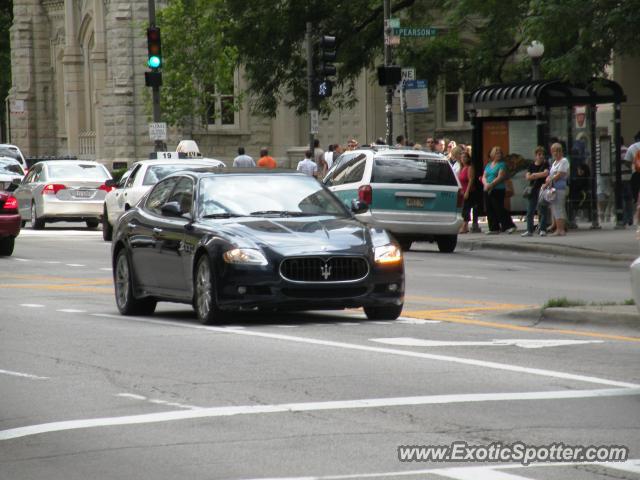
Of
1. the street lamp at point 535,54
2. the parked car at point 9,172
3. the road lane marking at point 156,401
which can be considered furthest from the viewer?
the parked car at point 9,172

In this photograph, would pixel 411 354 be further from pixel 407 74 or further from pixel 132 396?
pixel 407 74

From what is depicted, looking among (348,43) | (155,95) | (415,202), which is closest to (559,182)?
(415,202)

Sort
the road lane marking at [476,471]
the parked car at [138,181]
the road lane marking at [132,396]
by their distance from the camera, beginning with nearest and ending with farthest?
the road lane marking at [476,471] → the road lane marking at [132,396] → the parked car at [138,181]

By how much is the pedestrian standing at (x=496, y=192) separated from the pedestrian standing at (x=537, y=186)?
0.78 metres

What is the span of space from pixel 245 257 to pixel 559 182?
54.4ft

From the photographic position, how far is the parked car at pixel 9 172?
149ft

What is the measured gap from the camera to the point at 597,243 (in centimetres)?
2822

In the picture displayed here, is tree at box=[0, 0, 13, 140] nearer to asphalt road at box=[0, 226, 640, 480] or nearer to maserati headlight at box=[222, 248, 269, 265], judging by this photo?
asphalt road at box=[0, 226, 640, 480]

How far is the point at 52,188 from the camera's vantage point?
37500 mm

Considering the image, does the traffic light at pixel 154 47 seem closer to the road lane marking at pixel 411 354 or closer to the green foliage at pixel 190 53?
the green foliage at pixel 190 53

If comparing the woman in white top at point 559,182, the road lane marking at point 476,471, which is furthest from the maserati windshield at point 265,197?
the woman in white top at point 559,182

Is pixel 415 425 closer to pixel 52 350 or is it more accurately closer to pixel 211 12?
pixel 52 350

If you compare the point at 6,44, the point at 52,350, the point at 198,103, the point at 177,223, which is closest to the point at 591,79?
the point at 177,223

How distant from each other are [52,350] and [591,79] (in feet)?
63.4
